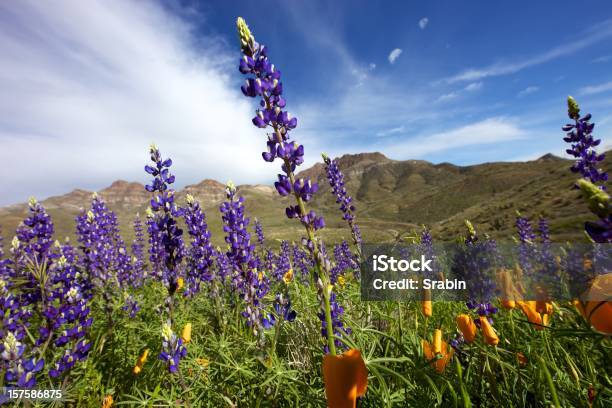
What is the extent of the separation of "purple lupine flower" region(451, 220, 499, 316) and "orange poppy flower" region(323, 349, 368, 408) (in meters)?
2.65

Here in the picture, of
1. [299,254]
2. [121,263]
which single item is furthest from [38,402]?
[299,254]

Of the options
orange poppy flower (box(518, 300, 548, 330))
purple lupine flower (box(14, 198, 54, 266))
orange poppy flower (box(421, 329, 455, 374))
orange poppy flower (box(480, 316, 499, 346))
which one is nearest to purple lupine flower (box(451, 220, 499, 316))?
orange poppy flower (box(518, 300, 548, 330))

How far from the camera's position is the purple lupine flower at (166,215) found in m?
4.70

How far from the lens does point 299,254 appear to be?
50.9 ft

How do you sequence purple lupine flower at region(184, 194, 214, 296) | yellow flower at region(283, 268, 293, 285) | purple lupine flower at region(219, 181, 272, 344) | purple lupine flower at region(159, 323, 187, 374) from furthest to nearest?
purple lupine flower at region(184, 194, 214, 296) → yellow flower at region(283, 268, 293, 285) → purple lupine flower at region(219, 181, 272, 344) → purple lupine flower at region(159, 323, 187, 374)

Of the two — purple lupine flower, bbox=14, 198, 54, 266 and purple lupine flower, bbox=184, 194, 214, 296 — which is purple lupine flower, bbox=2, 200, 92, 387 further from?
purple lupine flower, bbox=184, 194, 214, 296

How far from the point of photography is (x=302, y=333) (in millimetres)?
4645

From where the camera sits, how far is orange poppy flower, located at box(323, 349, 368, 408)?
148cm

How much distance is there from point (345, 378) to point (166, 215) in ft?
14.2

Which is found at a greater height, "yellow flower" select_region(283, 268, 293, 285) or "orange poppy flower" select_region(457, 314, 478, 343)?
"orange poppy flower" select_region(457, 314, 478, 343)

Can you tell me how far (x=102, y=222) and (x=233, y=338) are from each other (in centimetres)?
667

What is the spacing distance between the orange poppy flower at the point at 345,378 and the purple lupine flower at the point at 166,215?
11.8 ft

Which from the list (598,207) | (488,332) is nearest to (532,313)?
(488,332)

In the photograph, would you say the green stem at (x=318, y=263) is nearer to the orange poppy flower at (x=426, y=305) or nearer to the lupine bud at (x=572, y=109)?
the orange poppy flower at (x=426, y=305)
